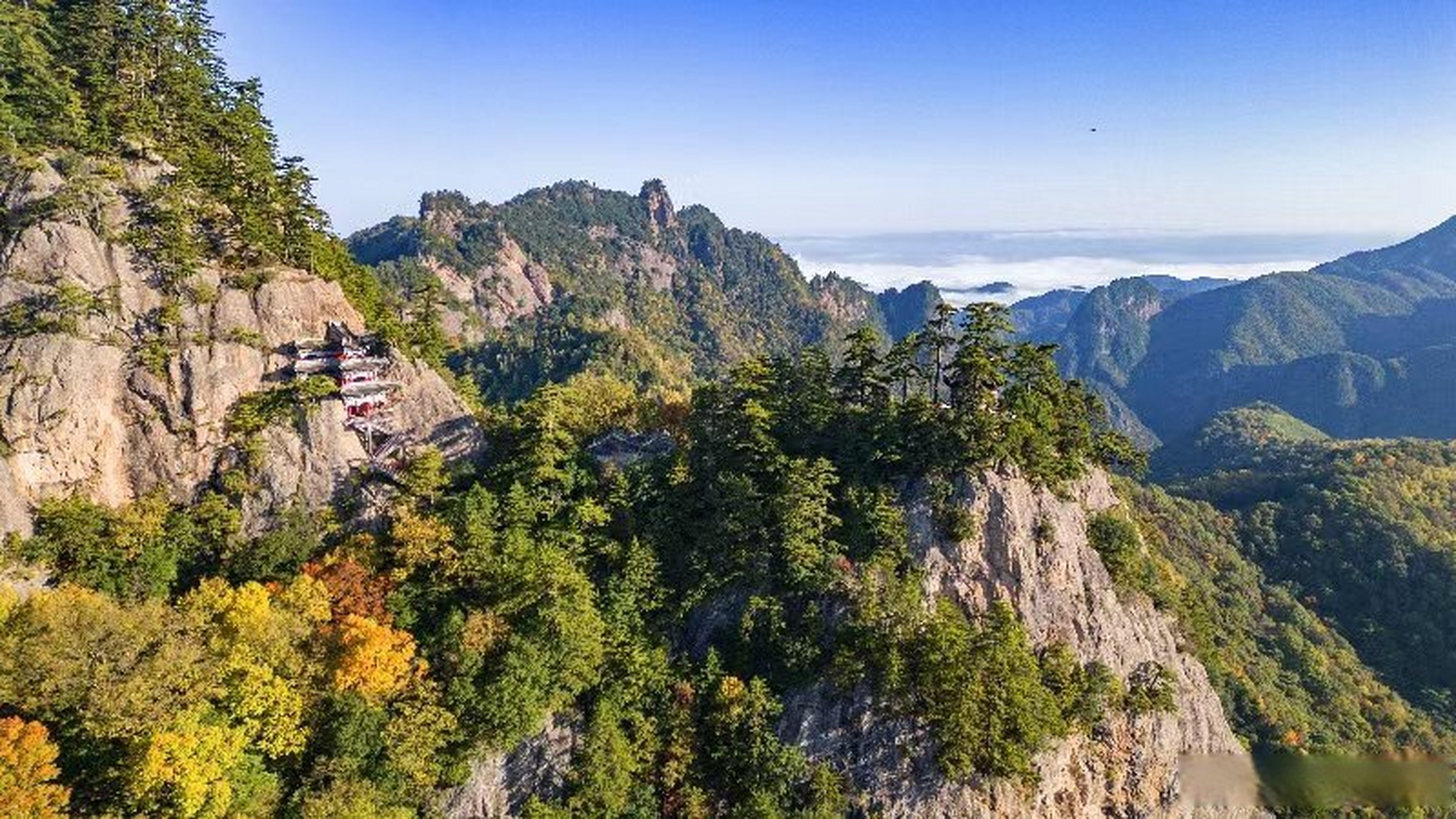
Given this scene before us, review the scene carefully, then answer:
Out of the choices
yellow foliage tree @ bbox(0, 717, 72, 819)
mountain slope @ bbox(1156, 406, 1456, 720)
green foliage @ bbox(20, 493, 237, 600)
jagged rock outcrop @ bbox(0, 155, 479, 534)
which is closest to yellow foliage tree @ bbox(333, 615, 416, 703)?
yellow foliage tree @ bbox(0, 717, 72, 819)

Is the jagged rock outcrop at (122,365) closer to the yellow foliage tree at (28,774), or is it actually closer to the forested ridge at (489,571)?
the forested ridge at (489,571)

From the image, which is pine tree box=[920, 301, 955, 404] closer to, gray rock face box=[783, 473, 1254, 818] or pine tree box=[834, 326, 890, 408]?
pine tree box=[834, 326, 890, 408]

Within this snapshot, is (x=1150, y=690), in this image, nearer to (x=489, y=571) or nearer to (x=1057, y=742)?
(x=1057, y=742)

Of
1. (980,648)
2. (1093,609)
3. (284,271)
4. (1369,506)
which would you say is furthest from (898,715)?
(1369,506)

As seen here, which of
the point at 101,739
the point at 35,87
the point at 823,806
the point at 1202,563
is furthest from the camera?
the point at 1202,563

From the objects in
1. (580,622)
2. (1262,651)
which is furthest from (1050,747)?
(1262,651)

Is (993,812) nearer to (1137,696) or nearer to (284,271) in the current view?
(1137,696)
